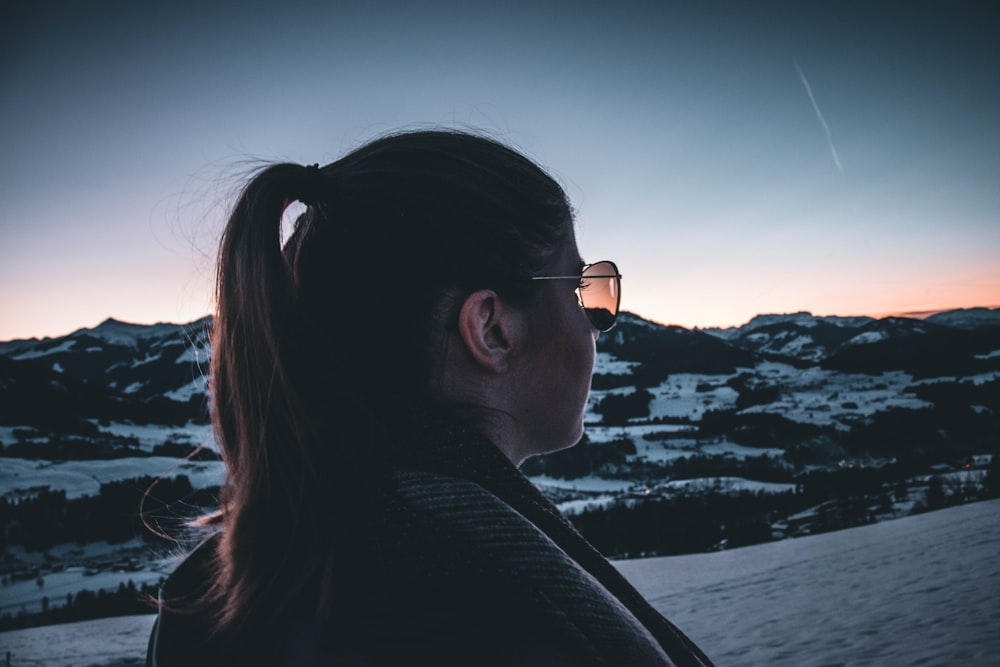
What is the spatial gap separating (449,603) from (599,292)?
1.06m

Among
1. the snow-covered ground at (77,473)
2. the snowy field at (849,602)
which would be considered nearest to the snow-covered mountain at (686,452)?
the snow-covered ground at (77,473)

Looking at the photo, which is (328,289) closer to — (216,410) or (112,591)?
(216,410)

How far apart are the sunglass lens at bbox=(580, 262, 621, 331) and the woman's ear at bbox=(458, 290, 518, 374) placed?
1.03ft

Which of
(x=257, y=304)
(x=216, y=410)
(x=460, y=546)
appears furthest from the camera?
(x=216, y=410)

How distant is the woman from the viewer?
98cm

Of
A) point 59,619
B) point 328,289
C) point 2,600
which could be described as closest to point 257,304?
point 328,289

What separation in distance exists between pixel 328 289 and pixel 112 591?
179ft

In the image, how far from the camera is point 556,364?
150 cm

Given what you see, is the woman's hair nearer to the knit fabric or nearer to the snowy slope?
the knit fabric

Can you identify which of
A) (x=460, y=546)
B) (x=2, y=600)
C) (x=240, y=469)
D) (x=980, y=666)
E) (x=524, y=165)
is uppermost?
(x=524, y=165)

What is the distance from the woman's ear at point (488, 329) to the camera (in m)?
1.36

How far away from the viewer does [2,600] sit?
44125mm

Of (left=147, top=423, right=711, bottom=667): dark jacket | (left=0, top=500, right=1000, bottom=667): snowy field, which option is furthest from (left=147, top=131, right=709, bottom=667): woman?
(left=0, top=500, right=1000, bottom=667): snowy field

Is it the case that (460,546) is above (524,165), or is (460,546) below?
below
